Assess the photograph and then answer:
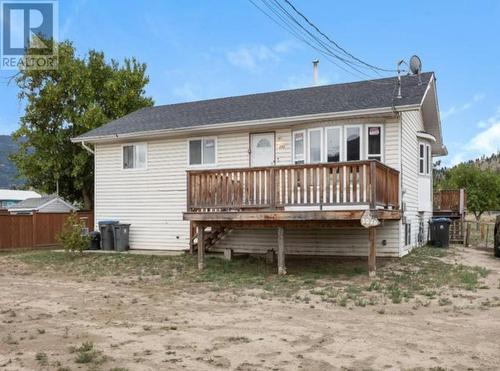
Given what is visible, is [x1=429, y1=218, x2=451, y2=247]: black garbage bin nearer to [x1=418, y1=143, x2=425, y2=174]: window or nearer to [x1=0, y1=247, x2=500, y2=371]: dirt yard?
[x1=418, y1=143, x2=425, y2=174]: window

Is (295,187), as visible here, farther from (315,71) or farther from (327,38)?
(315,71)

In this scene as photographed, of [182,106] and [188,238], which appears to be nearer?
[188,238]

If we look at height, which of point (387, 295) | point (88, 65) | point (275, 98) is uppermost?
point (88, 65)

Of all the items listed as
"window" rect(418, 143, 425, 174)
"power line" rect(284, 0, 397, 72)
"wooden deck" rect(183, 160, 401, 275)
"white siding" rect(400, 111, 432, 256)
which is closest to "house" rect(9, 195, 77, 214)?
"wooden deck" rect(183, 160, 401, 275)

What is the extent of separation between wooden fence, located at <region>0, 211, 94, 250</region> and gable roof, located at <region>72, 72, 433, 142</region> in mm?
4878

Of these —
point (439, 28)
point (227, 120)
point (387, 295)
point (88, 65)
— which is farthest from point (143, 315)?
point (88, 65)

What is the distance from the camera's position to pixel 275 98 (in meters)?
17.7

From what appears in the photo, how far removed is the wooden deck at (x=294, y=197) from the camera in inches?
434

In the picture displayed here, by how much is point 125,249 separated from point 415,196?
9749 mm

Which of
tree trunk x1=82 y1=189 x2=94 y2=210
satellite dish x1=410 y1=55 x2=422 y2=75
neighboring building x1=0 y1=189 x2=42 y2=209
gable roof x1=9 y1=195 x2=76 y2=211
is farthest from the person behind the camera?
neighboring building x1=0 y1=189 x2=42 y2=209

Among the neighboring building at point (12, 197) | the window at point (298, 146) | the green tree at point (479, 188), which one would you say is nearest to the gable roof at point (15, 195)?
the neighboring building at point (12, 197)

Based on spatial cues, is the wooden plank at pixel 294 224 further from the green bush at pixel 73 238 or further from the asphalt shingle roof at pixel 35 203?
the asphalt shingle roof at pixel 35 203

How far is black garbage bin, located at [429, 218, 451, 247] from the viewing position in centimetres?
1750

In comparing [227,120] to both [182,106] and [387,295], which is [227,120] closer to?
[182,106]
